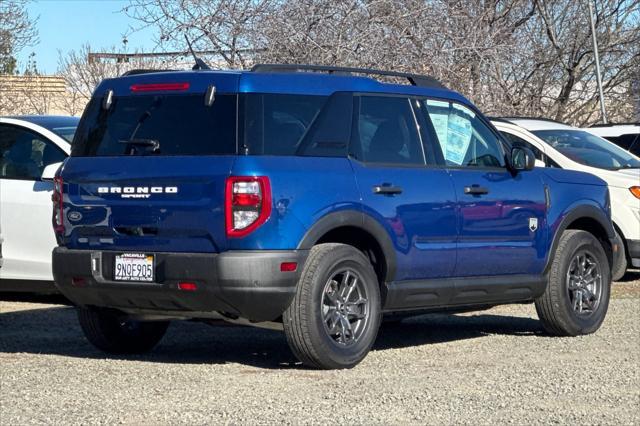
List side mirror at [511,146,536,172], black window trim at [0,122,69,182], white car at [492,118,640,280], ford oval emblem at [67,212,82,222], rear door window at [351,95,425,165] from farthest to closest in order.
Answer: white car at [492,118,640,280]
black window trim at [0,122,69,182]
side mirror at [511,146,536,172]
rear door window at [351,95,425,165]
ford oval emblem at [67,212,82,222]

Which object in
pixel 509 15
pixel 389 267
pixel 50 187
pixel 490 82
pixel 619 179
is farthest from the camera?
pixel 509 15

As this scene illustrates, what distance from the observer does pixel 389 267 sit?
895cm

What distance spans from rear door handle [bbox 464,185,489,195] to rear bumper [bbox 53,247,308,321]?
172 cm

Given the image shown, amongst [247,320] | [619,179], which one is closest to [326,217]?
[247,320]

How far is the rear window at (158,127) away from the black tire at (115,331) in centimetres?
121

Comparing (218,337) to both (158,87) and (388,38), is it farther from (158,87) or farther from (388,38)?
(388,38)

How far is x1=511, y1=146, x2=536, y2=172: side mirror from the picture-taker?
1009cm

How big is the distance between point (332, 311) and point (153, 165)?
1.48 metres

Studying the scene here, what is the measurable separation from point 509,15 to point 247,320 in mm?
15533

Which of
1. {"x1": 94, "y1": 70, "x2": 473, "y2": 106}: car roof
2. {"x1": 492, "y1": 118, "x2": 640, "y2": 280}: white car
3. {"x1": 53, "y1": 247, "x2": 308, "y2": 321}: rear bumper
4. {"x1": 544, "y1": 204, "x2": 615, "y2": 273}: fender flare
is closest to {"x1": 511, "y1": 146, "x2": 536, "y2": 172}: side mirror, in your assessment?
{"x1": 544, "y1": 204, "x2": 615, "y2": 273}: fender flare

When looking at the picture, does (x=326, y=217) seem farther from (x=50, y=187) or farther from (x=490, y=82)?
(x=490, y=82)

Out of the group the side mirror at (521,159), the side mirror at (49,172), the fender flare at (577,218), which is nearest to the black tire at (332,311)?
the side mirror at (521,159)

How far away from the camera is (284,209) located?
8.12 m

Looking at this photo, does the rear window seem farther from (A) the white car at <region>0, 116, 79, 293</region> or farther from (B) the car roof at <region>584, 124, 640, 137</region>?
(B) the car roof at <region>584, 124, 640, 137</region>
